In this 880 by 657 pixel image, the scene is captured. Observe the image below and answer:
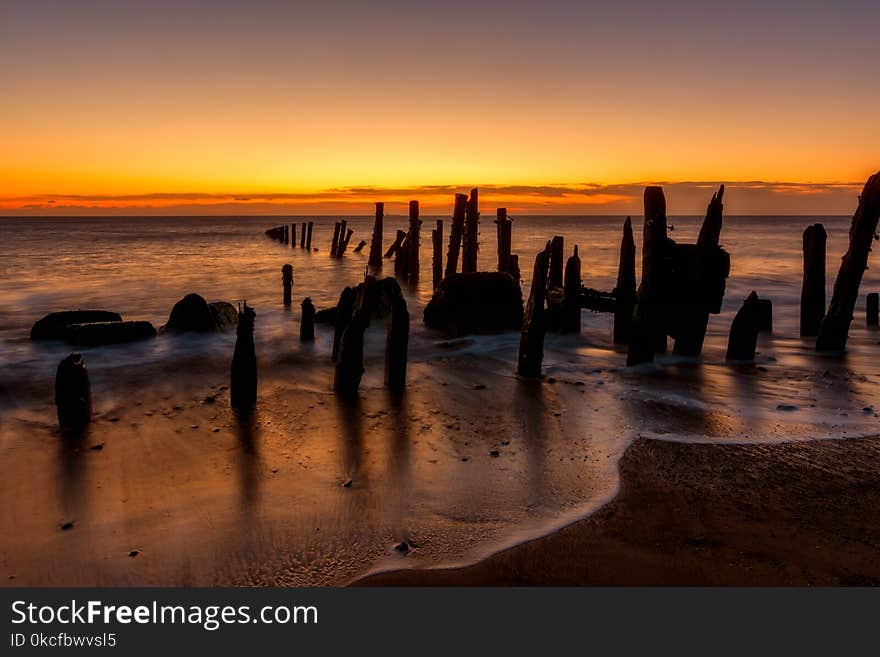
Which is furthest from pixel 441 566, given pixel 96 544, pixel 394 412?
pixel 394 412

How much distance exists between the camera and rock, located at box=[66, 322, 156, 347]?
1208 cm

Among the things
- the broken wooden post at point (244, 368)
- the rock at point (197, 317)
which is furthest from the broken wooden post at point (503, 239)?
the broken wooden post at point (244, 368)

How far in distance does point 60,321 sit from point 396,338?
9.01 m

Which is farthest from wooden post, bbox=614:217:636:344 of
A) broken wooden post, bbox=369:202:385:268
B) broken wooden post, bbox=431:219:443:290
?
broken wooden post, bbox=369:202:385:268

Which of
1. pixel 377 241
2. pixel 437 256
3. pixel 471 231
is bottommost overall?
pixel 437 256

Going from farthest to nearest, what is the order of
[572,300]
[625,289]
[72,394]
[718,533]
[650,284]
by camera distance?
[572,300], [625,289], [650,284], [72,394], [718,533]

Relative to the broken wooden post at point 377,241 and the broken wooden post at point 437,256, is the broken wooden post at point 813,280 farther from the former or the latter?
the broken wooden post at point 377,241

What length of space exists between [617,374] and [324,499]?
20.1 ft

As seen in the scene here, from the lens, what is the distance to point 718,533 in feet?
15.3

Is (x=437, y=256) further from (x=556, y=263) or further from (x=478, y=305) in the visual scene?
(x=478, y=305)

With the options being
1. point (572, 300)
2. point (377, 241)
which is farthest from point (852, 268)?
point (377, 241)

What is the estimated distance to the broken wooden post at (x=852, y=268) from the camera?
1086 centimetres

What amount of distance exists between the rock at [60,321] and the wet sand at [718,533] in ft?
38.6

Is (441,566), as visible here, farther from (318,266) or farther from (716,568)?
(318,266)
